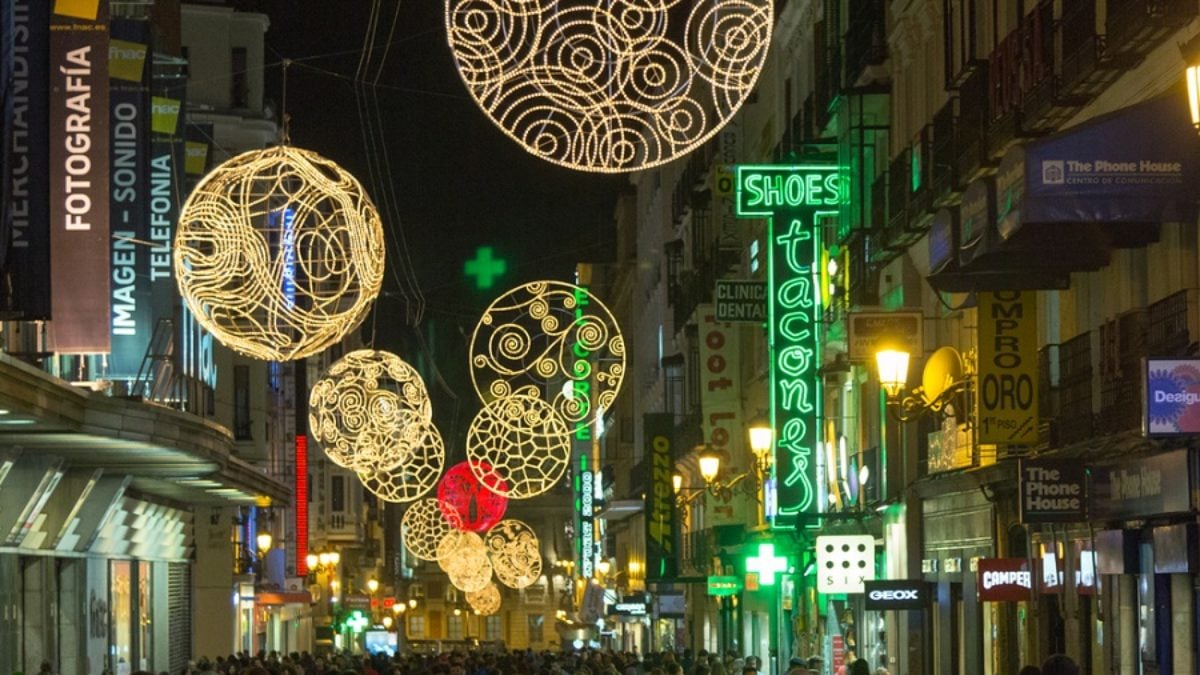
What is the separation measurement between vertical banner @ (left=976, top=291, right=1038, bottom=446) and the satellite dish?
2611 millimetres

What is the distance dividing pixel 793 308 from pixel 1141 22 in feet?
58.9

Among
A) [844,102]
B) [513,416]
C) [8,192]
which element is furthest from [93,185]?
[844,102]

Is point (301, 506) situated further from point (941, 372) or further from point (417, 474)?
point (941, 372)

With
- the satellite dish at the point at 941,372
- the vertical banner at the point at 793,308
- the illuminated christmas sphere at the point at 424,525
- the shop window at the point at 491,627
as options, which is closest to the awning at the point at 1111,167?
the satellite dish at the point at 941,372

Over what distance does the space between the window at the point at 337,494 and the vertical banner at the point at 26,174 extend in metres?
68.3

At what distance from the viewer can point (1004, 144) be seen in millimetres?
22406

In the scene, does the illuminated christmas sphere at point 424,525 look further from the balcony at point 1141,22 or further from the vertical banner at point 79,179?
the balcony at point 1141,22

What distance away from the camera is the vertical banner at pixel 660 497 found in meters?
56.0

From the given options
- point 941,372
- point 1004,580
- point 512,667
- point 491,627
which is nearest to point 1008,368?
point 1004,580

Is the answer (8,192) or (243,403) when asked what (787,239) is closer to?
(8,192)

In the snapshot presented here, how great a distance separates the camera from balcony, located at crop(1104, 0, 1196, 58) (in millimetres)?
16297

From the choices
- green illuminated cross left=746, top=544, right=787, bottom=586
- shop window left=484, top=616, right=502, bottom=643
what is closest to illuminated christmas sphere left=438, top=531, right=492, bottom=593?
green illuminated cross left=746, top=544, right=787, bottom=586

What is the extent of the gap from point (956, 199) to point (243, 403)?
3546cm

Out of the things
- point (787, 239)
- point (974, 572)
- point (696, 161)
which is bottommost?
point (974, 572)
